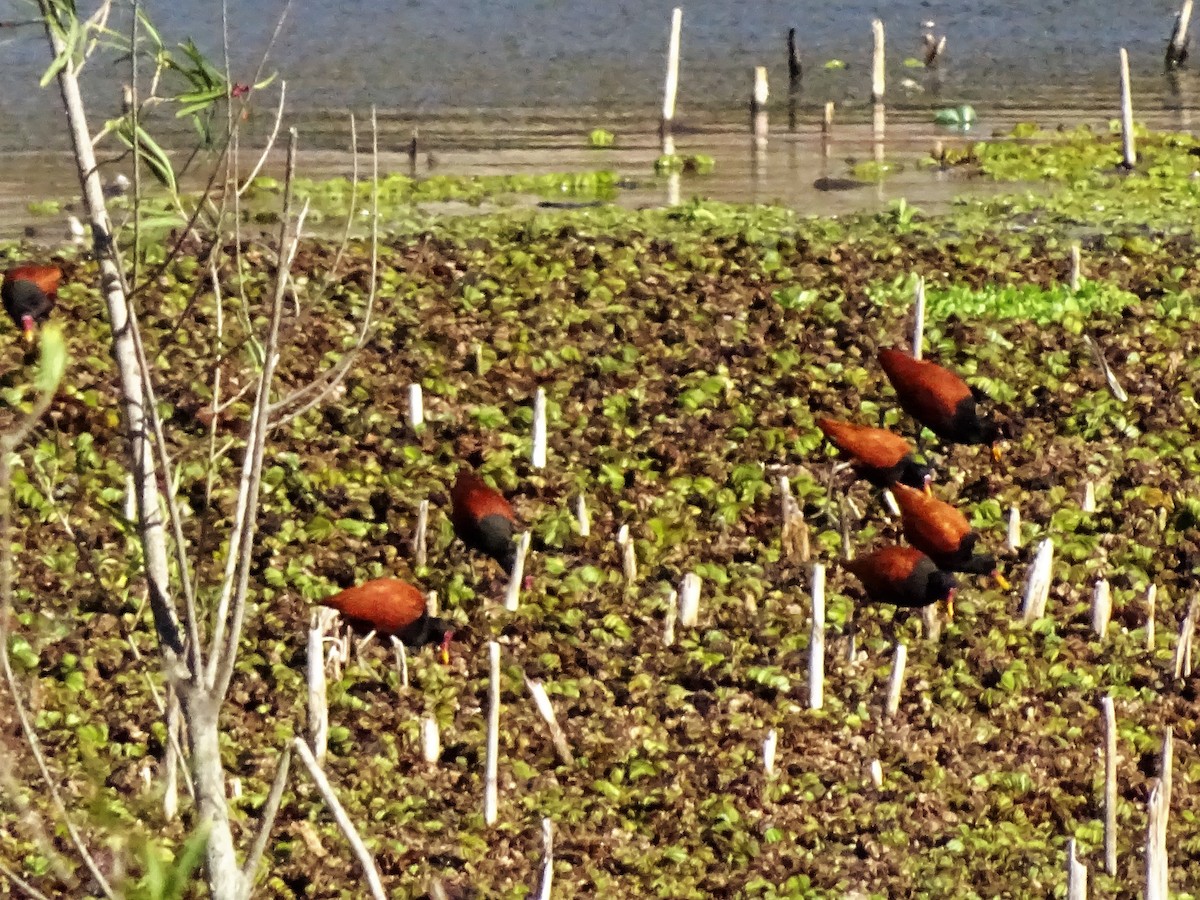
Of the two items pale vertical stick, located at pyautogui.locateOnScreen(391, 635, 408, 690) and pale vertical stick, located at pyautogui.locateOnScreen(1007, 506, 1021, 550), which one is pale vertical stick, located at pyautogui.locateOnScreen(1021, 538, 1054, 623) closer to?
pale vertical stick, located at pyautogui.locateOnScreen(1007, 506, 1021, 550)

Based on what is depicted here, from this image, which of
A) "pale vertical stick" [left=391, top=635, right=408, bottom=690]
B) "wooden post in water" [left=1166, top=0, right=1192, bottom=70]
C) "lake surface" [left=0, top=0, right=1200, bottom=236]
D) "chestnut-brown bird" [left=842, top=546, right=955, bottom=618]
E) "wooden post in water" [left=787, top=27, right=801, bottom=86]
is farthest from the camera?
"wooden post in water" [left=1166, top=0, right=1192, bottom=70]

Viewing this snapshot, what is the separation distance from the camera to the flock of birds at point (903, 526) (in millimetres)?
6715

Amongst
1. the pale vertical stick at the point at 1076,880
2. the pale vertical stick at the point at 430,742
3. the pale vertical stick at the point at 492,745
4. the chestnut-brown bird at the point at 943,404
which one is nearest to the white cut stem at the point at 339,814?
the pale vertical stick at the point at 1076,880

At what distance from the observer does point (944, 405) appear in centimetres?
842

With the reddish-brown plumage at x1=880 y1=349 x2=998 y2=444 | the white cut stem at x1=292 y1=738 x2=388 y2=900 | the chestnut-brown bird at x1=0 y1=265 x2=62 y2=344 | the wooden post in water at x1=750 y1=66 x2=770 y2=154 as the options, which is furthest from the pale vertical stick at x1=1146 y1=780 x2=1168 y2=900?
the wooden post in water at x1=750 y1=66 x2=770 y2=154

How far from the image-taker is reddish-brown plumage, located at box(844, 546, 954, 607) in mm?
7027

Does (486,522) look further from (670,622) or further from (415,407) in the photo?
(415,407)

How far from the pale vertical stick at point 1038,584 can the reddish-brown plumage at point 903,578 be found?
0.44m

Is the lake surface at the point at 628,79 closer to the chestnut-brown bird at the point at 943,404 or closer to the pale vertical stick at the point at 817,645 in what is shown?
the chestnut-brown bird at the point at 943,404

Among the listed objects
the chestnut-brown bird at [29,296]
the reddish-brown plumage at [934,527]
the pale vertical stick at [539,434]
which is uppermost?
the chestnut-brown bird at [29,296]

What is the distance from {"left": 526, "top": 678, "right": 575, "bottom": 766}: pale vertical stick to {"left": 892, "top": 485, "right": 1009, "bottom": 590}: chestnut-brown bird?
1.78m

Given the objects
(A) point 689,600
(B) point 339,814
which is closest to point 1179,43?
(A) point 689,600

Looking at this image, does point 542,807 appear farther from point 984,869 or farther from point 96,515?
point 96,515

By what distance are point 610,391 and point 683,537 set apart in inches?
66.0
